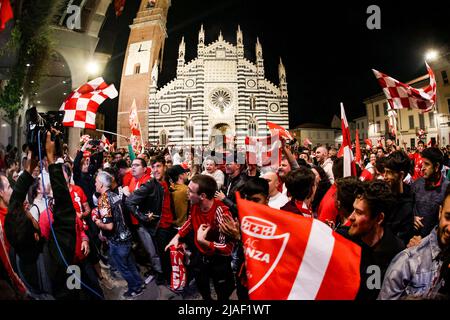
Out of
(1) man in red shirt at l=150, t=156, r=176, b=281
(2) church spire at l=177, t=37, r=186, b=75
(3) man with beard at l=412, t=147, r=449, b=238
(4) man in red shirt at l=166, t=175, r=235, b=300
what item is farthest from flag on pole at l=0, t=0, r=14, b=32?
(2) church spire at l=177, t=37, r=186, b=75

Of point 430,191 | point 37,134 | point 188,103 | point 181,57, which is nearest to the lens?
point 37,134

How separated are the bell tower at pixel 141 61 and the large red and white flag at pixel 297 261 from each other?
117ft

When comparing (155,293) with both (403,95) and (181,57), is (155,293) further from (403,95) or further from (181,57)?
(181,57)

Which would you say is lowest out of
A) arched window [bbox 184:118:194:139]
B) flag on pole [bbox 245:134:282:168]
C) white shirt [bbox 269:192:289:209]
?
white shirt [bbox 269:192:289:209]

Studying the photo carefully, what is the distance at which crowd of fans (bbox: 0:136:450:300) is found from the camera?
1.77 meters

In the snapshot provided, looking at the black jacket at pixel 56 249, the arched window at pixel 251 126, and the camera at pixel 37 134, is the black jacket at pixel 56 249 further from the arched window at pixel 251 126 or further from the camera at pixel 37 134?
the arched window at pixel 251 126

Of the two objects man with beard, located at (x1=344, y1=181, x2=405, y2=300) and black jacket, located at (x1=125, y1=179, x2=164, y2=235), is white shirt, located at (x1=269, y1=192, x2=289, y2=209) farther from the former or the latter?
black jacket, located at (x1=125, y1=179, x2=164, y2=235)

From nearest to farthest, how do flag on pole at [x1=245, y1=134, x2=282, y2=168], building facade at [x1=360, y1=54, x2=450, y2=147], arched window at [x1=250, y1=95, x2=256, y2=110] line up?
flag on pole at [x1=245, y1=134, x2=282, y2=168] < building facade at [x1=360, y1=54, x2=450, y2=147] < arched window at [x1=250, y1=95, x2=256, y2=110]

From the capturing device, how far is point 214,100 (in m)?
36.9

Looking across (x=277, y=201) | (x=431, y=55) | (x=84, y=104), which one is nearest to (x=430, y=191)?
(x=277, y=201)

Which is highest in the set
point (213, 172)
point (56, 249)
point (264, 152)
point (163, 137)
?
point (163, 137)

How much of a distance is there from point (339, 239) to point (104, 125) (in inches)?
2648

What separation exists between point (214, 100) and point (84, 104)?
108ft

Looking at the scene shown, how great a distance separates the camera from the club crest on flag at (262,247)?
4.83ft
